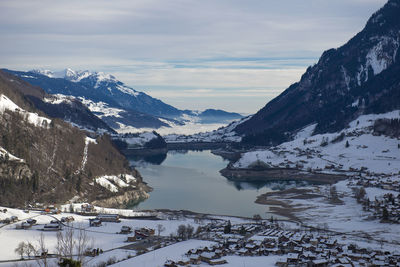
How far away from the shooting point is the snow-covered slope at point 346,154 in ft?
429

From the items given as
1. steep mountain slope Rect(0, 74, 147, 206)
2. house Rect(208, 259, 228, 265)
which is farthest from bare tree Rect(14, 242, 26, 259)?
steep mountain slope Rect(0, 74, 147, 206)

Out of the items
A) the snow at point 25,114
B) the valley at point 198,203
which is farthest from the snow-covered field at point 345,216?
the snow at point 25,114

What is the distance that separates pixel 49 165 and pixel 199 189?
30.8 metres

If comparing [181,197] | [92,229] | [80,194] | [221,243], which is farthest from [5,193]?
[221,243]

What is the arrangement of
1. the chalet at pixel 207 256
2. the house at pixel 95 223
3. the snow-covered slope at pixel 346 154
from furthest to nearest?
the snow-covered slope at pixel 346 154
the house at pixel 95 223
the chalet at pixel 207 256

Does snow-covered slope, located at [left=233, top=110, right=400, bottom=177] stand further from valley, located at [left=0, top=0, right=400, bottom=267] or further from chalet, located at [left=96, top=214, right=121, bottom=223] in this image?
chalet, located at [left=96, top=214, right=121, bottom=223]

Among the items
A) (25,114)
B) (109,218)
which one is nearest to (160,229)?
(109,218)

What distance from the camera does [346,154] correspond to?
14375 cm

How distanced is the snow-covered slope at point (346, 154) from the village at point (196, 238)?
190 ft

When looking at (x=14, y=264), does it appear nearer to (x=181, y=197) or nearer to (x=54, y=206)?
(x=54, y=206)

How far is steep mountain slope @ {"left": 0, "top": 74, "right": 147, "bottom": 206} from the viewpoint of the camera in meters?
85.9

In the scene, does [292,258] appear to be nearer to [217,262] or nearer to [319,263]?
[319,263]

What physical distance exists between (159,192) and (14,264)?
58.9 metres

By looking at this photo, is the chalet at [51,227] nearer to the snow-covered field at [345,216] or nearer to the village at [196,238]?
the village at [196,238]
